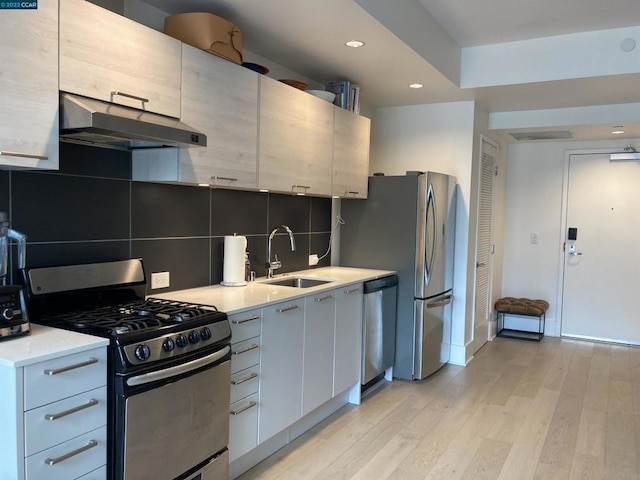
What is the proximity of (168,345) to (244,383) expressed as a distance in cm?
66

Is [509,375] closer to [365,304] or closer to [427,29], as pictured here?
[365,304]

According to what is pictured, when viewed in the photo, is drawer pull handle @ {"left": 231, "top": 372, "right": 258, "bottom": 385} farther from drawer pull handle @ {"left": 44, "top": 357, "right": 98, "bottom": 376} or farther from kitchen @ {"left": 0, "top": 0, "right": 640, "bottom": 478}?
drawer pull handle @ {"left": 44, "top": 357, "right": 98, "bottom": 376}

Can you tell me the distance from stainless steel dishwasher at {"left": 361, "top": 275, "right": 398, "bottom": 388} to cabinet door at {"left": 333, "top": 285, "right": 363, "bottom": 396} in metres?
0.08

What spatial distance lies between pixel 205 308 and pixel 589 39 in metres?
3.26

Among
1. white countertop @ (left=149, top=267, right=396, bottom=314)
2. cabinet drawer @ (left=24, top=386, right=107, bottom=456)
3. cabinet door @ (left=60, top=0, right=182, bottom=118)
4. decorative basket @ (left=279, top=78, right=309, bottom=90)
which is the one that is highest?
decorative basket @ (left=279, top=78, right=309, bottom=90)

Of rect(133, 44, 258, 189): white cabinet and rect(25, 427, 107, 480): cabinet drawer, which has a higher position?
rect(133, 44, 258, 189): white cabinet

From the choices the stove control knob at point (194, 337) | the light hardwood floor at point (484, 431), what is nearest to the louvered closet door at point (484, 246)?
the light hardwood floor at point (484, 431)

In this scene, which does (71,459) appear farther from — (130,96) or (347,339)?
(347,339)

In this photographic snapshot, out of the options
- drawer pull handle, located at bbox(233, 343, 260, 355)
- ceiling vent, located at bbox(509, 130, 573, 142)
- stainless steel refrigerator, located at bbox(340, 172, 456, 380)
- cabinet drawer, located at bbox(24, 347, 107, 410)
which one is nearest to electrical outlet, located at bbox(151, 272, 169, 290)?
drawer pull handle, located at bbox(233, 343, 260, 355)

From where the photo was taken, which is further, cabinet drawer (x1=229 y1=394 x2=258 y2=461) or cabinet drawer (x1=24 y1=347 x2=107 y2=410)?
cabinet drawer (x1=229 y1=394 x2=258 y2=461)

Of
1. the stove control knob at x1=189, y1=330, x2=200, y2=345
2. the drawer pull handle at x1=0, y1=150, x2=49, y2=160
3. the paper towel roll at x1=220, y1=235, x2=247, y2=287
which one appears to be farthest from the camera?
the paper towel roll at x1=220, y1=235, x2=247, y2=287

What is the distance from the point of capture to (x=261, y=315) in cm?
256

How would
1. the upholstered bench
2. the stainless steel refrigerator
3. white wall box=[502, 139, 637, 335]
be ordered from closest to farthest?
the stainless steel refrigerator, the upholstered bench, white wall box=[502, 139, 637, 335]

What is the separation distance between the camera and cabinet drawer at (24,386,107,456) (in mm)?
1548
